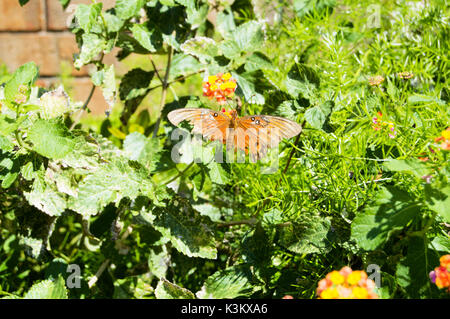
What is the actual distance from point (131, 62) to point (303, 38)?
1.17 meters

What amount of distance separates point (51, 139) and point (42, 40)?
4.66ft

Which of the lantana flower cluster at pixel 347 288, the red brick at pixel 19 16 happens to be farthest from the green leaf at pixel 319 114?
the red brick at pixel 19 16

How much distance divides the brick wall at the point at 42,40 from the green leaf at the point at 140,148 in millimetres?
1006

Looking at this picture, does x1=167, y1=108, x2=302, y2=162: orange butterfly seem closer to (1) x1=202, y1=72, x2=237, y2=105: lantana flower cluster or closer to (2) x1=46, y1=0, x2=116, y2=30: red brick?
(1) x1=202, y1=72, x2=237, y2=105: lantana flower cluster

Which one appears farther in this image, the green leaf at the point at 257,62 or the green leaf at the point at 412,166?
the green leaf at the point at 257,62

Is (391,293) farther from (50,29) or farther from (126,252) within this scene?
(50,29)

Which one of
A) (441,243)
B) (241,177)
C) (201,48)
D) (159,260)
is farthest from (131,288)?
(441,243)

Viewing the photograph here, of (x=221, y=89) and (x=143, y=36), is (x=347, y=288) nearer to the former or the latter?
(x=221, y=89)

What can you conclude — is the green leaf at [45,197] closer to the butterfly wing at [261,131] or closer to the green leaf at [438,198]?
the butterfly wing at [261,131]

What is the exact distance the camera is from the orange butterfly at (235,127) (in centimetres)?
99

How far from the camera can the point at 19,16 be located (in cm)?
218
